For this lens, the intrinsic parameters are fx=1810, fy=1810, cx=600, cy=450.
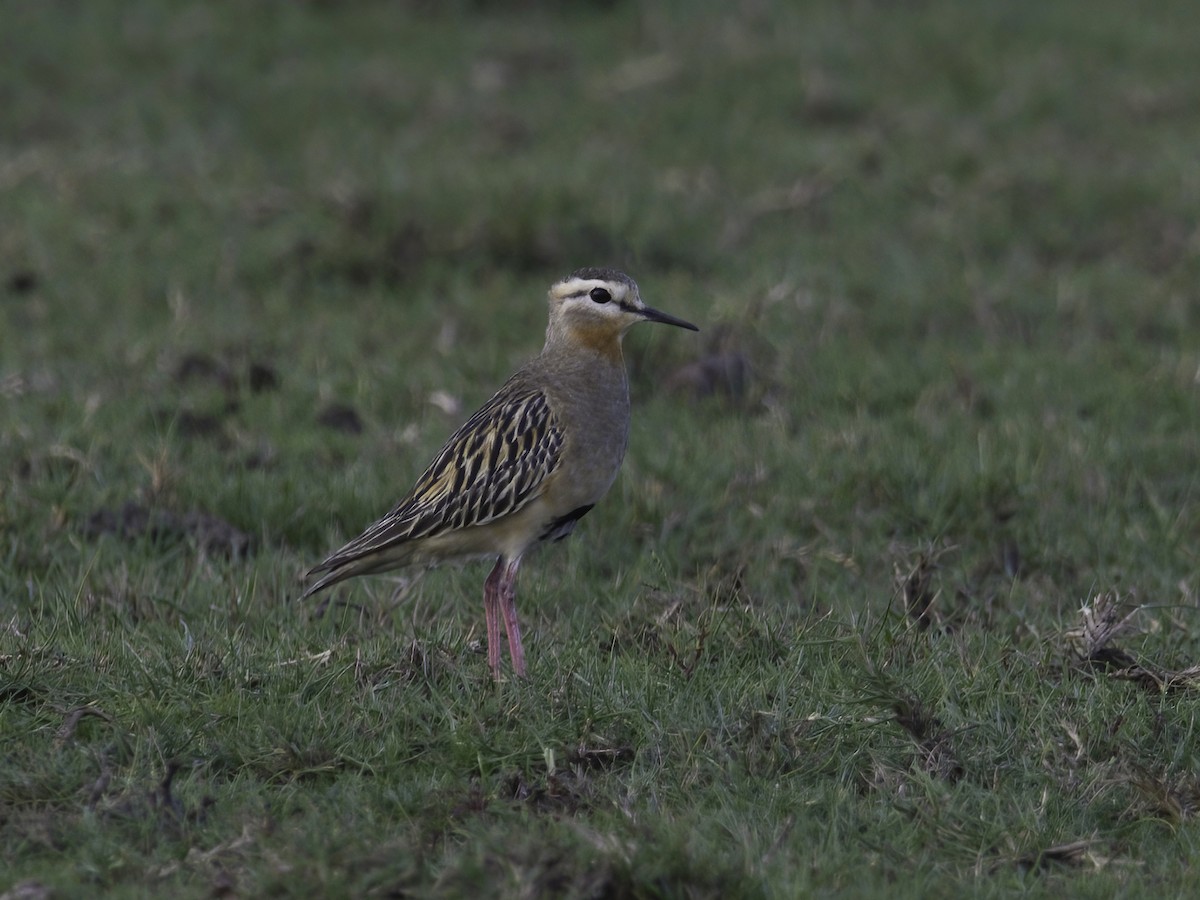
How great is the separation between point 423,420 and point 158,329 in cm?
197

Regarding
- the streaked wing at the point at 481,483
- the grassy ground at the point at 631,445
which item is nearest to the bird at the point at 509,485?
the streaked wing at the point at 481,483

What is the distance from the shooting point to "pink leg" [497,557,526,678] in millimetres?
6000

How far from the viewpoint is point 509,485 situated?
653cm

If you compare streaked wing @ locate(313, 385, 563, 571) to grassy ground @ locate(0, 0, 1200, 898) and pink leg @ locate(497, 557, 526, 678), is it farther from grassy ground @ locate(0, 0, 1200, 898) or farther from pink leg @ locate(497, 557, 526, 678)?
grassy ground @ locate(0, 0, 1200, 898)

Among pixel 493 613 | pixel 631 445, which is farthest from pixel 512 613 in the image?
pixel 631 445

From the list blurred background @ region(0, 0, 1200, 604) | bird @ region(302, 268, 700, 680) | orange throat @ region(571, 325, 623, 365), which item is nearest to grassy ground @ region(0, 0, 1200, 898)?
blurred background @ region(0, 0, 1200, 604)

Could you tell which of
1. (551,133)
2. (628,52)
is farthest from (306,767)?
(628,52)

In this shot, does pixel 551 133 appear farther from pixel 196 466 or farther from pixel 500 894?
pixel 500 894

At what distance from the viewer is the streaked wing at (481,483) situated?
6.52 m

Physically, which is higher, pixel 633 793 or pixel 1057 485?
pixel 633 793

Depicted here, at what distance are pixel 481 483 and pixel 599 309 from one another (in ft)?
3.01

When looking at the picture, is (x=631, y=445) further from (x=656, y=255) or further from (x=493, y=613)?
(x=656, y=255)

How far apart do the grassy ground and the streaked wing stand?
0.36m

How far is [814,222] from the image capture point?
11812 mm
